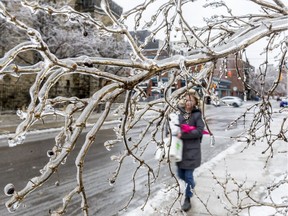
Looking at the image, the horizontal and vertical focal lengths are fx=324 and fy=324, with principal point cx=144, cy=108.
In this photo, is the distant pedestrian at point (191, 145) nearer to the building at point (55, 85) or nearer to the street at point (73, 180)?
the street at point (73, 180)

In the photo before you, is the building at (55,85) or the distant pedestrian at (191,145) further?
the building at (55,85)

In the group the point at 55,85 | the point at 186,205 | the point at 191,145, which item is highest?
the point at 55,85

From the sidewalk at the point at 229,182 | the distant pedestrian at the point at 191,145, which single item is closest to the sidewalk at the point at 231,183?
the sidewalk at the point at 229,182

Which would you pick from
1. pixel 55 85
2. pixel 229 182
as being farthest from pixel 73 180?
pixel 55 85

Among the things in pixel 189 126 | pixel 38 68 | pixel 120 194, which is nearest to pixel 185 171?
pixel 189 126

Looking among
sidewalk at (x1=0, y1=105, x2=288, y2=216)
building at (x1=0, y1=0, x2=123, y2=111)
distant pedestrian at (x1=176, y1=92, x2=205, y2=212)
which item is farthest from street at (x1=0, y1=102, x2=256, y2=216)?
building at (x1=0, y1=0, x2=123, y2=111)

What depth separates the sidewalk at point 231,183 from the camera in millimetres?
4895

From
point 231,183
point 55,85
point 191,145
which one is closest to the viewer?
point 191,145

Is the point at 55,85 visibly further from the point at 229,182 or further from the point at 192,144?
the point at 192,144

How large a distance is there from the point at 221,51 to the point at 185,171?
387 cm

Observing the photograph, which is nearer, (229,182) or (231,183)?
(231,183)

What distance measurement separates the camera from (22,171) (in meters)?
7.54

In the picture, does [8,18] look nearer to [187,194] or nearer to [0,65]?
[0,65]

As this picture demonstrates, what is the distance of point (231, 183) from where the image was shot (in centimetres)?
658
